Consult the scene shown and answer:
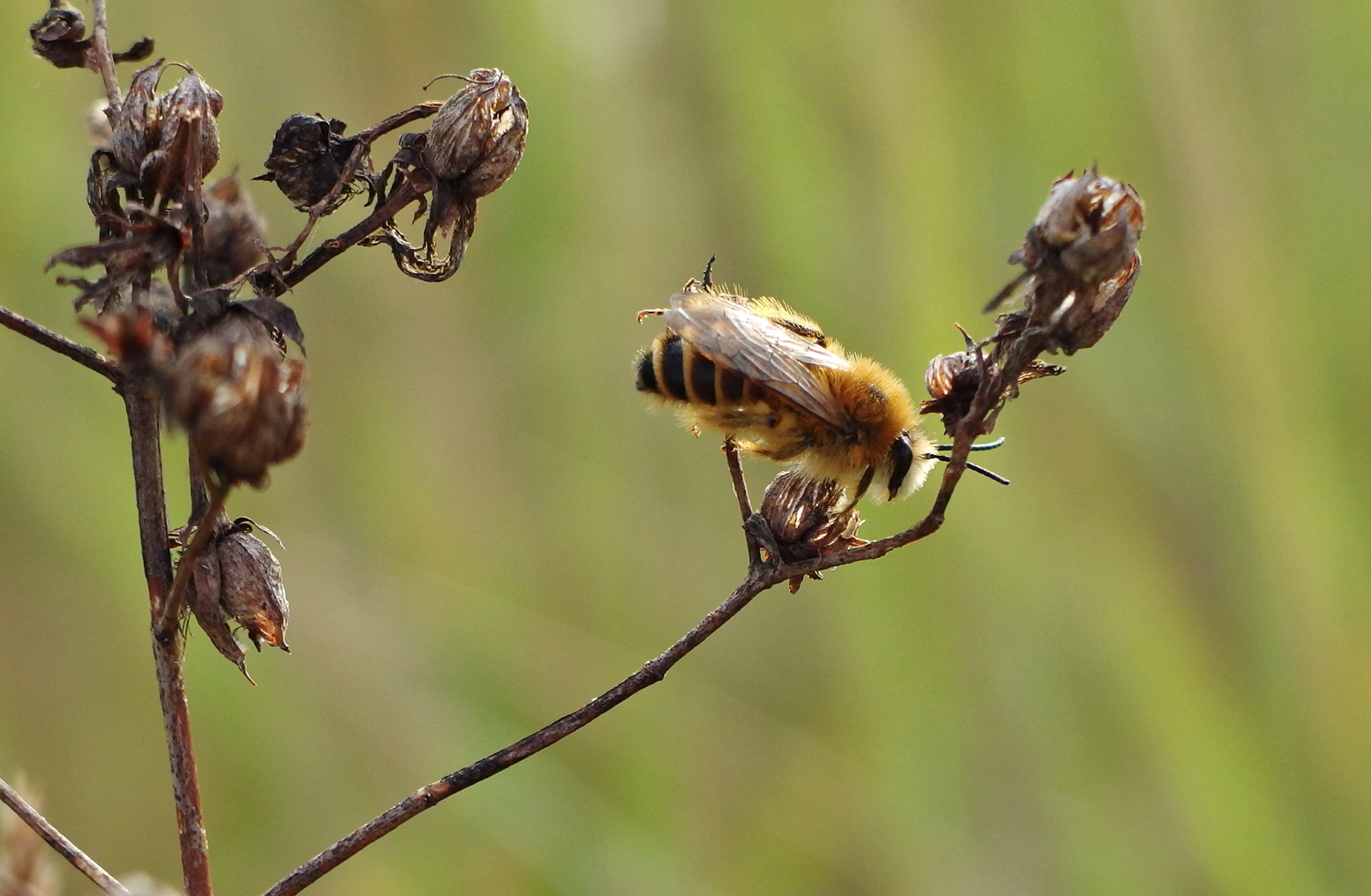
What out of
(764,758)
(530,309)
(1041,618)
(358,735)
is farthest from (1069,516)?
(358,735)

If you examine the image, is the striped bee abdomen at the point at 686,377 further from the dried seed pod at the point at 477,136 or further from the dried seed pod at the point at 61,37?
the dried seed pod at the point at 61,37

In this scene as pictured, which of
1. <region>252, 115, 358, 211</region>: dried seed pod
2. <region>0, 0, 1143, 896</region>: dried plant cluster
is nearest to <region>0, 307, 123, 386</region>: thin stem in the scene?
<region>0, 0, 1143, 896</region>: dried plant cluster

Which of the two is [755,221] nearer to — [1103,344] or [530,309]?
[530,309]

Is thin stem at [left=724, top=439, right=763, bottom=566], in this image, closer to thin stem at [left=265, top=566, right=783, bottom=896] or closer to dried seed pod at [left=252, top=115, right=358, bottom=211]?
thin stem at [left=265, top=566, right=783, bottom=896]

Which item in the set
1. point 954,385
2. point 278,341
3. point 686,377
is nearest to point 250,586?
point 278,341

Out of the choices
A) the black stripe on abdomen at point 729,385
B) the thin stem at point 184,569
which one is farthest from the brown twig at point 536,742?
the black stripe on abdomen at point 729,385
